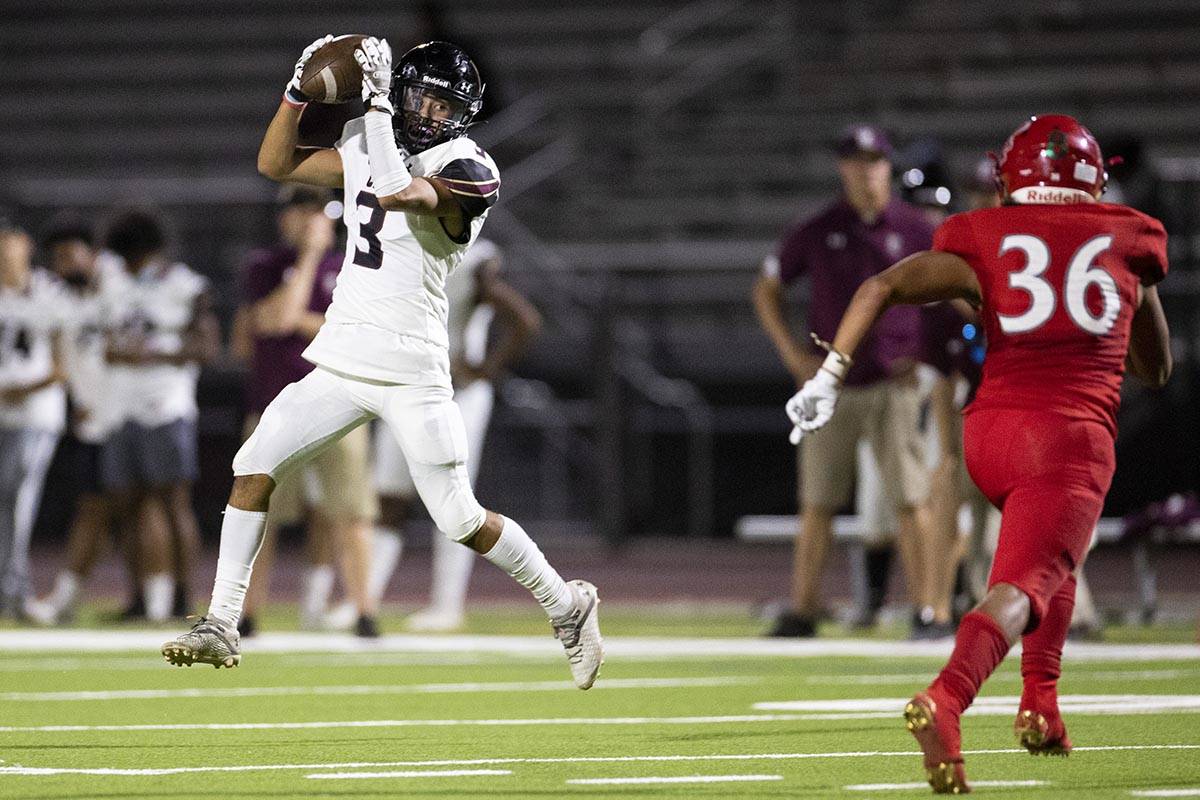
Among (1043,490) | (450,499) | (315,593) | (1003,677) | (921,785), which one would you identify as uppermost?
(1043,490)

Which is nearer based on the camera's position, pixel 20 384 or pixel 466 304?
pixel 466 304

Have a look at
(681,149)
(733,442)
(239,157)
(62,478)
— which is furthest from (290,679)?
(239,157)

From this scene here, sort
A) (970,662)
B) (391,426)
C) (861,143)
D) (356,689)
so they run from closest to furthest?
(970,662) < (391,426) < (356,689) < (861,143)

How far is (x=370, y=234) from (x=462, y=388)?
4.33 metres

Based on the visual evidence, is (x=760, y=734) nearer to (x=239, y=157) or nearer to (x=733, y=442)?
(x=733, y=442)

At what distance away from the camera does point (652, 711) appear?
22.9 feet

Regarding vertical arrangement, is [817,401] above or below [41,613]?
above

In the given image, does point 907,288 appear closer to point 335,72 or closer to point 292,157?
point 335,72

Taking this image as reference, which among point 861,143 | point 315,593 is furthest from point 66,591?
point 861,143

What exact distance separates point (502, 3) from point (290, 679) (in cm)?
1683

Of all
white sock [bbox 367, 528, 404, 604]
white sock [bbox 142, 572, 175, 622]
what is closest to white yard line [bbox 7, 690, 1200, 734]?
white sock [bbox 367, 528, 404, 604]

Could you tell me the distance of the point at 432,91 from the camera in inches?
258

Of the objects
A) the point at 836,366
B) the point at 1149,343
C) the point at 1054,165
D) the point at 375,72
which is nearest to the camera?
the point at 836,366

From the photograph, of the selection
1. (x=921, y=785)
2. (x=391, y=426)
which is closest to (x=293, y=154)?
(x=391, y=426)
